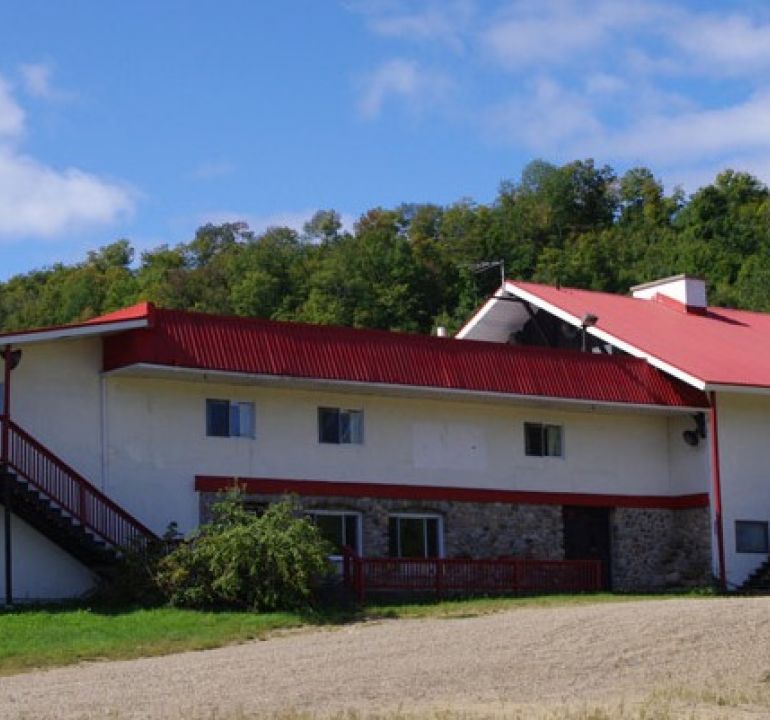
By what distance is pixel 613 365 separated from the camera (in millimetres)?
39188

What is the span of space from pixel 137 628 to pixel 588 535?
15.7 m

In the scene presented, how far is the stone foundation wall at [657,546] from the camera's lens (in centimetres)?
3953

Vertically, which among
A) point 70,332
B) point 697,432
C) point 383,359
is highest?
point 70,332

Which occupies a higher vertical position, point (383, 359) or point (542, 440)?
point (383, 359)

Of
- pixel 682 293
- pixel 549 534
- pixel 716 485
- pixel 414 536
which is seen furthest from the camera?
pixel 682 293

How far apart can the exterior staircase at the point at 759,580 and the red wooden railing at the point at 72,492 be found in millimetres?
15718

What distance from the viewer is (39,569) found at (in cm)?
3156

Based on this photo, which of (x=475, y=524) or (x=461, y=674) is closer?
(x=461, y=674)

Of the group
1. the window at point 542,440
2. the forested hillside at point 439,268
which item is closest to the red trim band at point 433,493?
the window at point 542,440

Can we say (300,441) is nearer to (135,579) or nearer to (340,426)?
(340,426)

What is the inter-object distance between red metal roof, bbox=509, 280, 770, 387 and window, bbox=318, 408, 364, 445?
8075 millimetres

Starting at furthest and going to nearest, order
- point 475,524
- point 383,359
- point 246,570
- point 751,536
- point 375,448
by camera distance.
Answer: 1. point 751,536
2. point 475,524
3. point 375,448
4. point 383,359
5. point 246,570

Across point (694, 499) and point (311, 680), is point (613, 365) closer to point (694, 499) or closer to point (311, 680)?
point (694, 499)

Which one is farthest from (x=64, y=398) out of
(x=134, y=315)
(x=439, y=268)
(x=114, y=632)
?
(x=439, y=268)
